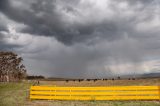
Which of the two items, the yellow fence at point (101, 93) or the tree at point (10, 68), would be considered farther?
the tree at point (10, 68)

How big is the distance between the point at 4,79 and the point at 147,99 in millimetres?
52913

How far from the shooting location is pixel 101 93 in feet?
87.3

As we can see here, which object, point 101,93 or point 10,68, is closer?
point 101,93

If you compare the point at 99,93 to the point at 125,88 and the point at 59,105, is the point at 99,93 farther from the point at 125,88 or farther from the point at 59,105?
the point at 59,105

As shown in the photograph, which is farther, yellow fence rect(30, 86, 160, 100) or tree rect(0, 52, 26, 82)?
tree rect(0, 52, 26, 82)

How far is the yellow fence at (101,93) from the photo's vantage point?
84.2 feet

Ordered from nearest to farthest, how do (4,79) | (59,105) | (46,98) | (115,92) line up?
(59,105) → (115,92) → (46,98) → (4,79)

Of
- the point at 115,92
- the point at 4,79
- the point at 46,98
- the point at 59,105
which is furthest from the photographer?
the point at 4,79

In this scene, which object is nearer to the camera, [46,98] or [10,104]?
[10,104]

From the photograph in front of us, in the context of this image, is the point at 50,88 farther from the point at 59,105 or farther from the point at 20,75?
the point at 20,75

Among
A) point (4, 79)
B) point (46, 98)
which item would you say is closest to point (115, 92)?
point (46, 98)

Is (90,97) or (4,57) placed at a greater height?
(4,57)

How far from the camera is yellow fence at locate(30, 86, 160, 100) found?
84.2 feet

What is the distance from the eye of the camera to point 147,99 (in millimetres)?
25594
